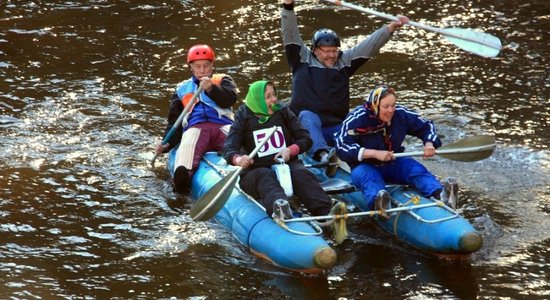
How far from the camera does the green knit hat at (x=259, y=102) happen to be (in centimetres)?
786

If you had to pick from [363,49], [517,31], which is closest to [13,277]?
[363,49]

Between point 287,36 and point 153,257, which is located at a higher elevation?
point 287,36

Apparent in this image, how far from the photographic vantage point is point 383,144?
7.90 metres

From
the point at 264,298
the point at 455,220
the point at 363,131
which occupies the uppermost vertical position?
the point at 363,131

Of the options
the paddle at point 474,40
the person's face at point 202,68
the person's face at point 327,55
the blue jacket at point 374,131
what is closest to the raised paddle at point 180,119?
the person's face at point 202,68

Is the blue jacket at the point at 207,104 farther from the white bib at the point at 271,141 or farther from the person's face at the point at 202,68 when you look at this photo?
the white bib at the point at 271,141

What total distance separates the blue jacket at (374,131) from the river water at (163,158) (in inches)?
30.2

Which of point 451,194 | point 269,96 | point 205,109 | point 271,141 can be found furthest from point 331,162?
point 205,109

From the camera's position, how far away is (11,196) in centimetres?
880

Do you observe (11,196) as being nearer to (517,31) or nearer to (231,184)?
(231,184)

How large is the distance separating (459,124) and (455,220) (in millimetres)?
3579

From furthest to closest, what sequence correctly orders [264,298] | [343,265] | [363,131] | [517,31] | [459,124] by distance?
[517,31], [459,124], [363,131], [343,265], [264,298]

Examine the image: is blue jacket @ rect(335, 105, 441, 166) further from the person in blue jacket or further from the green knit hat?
the green knit hat

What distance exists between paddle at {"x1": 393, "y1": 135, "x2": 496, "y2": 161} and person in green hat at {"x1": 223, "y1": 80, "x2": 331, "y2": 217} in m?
0.88
